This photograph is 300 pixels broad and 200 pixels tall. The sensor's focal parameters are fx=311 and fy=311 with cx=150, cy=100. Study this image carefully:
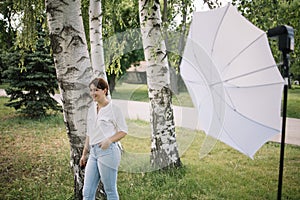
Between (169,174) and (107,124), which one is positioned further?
(169,174)

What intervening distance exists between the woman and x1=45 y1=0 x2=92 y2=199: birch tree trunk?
30 centimetres

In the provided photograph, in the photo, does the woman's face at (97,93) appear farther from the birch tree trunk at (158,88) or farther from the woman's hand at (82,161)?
the birch tree trunk at (158,88)

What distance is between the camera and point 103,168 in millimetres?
2375

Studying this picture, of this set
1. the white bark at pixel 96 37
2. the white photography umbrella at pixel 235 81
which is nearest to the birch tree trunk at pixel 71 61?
the white photography umbrella at pixel 235 81

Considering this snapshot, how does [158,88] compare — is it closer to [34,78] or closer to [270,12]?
[270,12]

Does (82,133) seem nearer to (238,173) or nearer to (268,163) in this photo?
(238,173)

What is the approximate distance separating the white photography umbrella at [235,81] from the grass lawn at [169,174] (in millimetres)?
297

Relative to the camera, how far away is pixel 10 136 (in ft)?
20.9

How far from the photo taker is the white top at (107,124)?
221 cm

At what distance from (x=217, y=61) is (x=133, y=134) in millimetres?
949

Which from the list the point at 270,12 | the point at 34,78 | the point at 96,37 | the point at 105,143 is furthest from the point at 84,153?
the point at 34,78

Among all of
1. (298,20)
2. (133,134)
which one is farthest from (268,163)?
(133,134)

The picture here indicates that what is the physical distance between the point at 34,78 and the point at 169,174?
555 centimetres

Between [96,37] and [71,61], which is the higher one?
[96,37]
